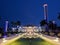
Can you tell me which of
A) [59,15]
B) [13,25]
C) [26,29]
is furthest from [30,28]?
[59,15]

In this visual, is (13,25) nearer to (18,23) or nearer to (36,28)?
(18,23)

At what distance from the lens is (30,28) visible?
97062mm

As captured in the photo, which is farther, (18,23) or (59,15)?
(18,23)

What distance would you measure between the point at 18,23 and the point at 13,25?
9.56ft

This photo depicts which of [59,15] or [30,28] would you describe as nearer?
[59,15]

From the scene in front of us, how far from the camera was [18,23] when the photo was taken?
96750 millimetres

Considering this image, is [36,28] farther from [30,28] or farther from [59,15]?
[59,15]

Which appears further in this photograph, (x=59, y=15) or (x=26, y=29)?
(x=26, y=29)

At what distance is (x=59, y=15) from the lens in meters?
59.9

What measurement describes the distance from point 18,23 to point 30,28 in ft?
21.3

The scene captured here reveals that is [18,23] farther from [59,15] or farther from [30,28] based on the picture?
[59,15]

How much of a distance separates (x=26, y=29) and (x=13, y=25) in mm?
6819

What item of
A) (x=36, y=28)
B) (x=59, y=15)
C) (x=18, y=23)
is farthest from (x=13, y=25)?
(x=59, y=15)

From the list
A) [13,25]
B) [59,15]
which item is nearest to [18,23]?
[13,25]
